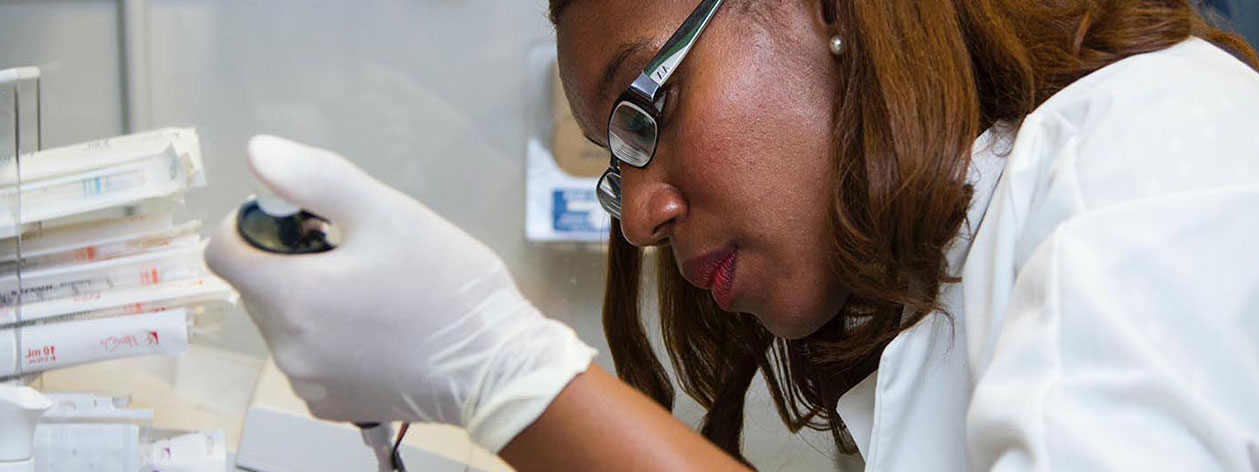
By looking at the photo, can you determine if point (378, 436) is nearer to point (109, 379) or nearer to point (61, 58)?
point (109, 379)

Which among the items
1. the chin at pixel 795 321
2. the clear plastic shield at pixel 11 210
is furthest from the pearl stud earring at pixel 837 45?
the clear plastic shield at pixel 11 210

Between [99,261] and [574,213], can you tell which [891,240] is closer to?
[99,261]

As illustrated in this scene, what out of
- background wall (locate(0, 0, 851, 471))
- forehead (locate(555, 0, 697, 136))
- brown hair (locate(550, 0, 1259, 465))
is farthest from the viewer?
background wall (locate(0, 0, 851, 471))

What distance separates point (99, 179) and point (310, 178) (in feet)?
1.95

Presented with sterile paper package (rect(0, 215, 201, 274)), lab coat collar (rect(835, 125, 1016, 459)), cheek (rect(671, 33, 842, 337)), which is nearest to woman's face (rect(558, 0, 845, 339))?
cheek (rect(671, 33, 842, 337))

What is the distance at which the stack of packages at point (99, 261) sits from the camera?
1151 millimetres

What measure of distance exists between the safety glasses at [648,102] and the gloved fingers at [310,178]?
368 mm

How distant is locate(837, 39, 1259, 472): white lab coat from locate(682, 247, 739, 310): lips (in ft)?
0.88

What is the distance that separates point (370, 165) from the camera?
1902 mm

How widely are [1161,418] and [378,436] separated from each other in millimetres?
573

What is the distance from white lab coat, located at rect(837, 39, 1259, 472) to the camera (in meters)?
0.75

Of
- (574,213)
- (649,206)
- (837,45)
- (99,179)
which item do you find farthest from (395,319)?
(574,213)

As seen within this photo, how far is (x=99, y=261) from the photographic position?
121cm

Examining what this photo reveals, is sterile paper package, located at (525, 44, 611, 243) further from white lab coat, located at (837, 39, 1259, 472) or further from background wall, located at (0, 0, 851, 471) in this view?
white lab coat, located at (837, 39, 1259, 472)
